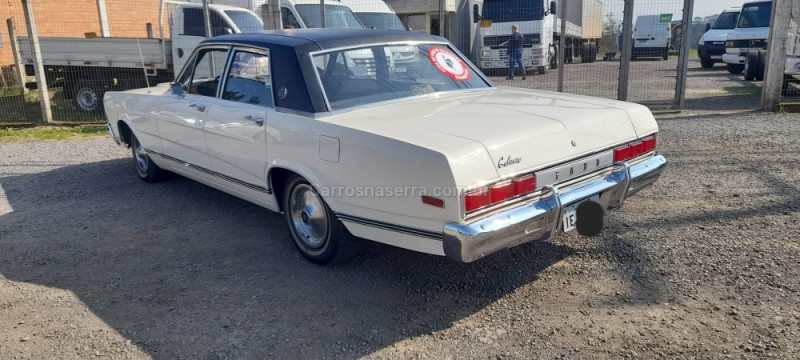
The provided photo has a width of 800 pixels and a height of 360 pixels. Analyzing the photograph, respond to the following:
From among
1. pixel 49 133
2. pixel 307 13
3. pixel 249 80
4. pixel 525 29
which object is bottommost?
pixel 49 133

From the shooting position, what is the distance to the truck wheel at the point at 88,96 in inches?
476

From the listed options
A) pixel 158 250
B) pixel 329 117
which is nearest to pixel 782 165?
pixel 329 117

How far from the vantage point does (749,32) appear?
17203 mm

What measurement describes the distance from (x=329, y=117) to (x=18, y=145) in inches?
292

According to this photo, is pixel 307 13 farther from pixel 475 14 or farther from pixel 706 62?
pixel 706 62

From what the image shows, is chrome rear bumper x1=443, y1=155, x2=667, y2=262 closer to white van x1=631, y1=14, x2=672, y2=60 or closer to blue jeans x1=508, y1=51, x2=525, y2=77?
white van x1=631, y1=14, x2=672, y2=60

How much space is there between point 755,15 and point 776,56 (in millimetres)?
8836

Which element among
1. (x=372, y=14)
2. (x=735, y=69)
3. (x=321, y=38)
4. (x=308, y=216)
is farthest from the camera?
(x=735, y=69)

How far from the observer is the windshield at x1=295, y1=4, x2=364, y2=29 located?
11.6 metres

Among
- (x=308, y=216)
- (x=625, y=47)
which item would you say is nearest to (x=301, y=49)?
(x=308, y=216)

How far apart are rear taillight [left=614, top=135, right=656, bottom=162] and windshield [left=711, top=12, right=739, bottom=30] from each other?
19205mm

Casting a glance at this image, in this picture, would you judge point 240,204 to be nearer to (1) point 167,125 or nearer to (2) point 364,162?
(1) point 167,125

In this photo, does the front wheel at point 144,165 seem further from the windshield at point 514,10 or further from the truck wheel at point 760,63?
the truck wheel at point 760,63

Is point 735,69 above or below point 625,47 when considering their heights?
below
